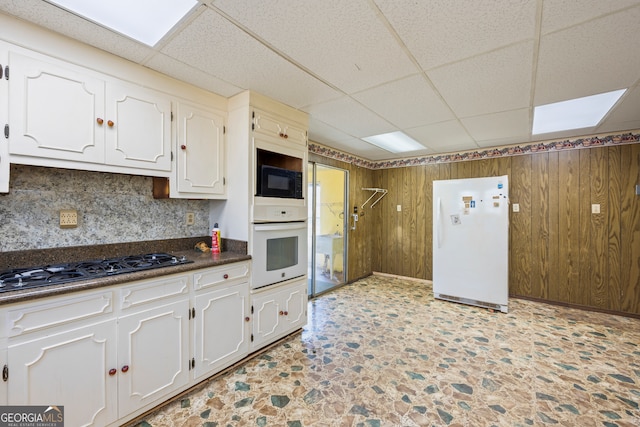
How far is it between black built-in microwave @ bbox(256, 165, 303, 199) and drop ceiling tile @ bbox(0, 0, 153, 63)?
111 centimetres

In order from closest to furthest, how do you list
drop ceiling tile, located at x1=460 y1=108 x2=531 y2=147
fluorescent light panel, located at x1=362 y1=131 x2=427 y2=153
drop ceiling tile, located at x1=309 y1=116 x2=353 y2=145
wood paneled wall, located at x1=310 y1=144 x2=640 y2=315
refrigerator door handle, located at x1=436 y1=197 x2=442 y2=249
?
drop ceiling tile, located at x1=460 y1=108 x2=531 y2=147 < drop ceiling tile, located at x1=309 y1=116 x2=353 y2=145 < wood paneled wall, located at x1=310 y1=144 x2=640 y2=315 < fluorescent light panel, located at x1=362 y1=131 x2=427 y2=153 < refrigerator door handle, located at x1=436 y1=197 x2=442 y2=249

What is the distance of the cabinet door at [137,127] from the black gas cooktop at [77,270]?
646mm

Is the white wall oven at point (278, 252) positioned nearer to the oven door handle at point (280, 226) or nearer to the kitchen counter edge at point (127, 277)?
the oven door handle at point (280, 226)

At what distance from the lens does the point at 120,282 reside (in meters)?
1.49

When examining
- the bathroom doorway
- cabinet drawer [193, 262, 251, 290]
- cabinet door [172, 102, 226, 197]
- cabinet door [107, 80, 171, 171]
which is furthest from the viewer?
the bathroom doorway

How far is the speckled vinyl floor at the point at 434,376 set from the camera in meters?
1.69

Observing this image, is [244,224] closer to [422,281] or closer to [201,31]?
[201,31]

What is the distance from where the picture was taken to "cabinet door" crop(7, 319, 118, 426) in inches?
49.2

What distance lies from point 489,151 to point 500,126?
116 cm

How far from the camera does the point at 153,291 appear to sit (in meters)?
1.66

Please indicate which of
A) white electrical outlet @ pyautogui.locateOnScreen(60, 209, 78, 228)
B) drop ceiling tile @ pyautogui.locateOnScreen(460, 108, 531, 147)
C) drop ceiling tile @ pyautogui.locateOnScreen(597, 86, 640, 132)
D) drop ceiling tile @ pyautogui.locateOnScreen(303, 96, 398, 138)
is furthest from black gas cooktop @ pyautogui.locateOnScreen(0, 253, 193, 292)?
drop ceiling tile @ pyautogui.locateOnScreen(597, 86, 640, 132)

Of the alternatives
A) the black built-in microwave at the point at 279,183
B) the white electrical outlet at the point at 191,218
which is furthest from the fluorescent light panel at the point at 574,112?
the white electrical outlet at the point at 191,218

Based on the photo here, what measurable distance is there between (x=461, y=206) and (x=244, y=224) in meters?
2.86

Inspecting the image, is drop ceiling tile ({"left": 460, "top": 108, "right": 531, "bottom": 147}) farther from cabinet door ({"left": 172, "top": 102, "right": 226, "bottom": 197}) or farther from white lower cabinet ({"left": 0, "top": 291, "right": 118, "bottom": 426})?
white lower cabinet ({"left": 0, "top": 291, "right": 118, "bottom": 426})
